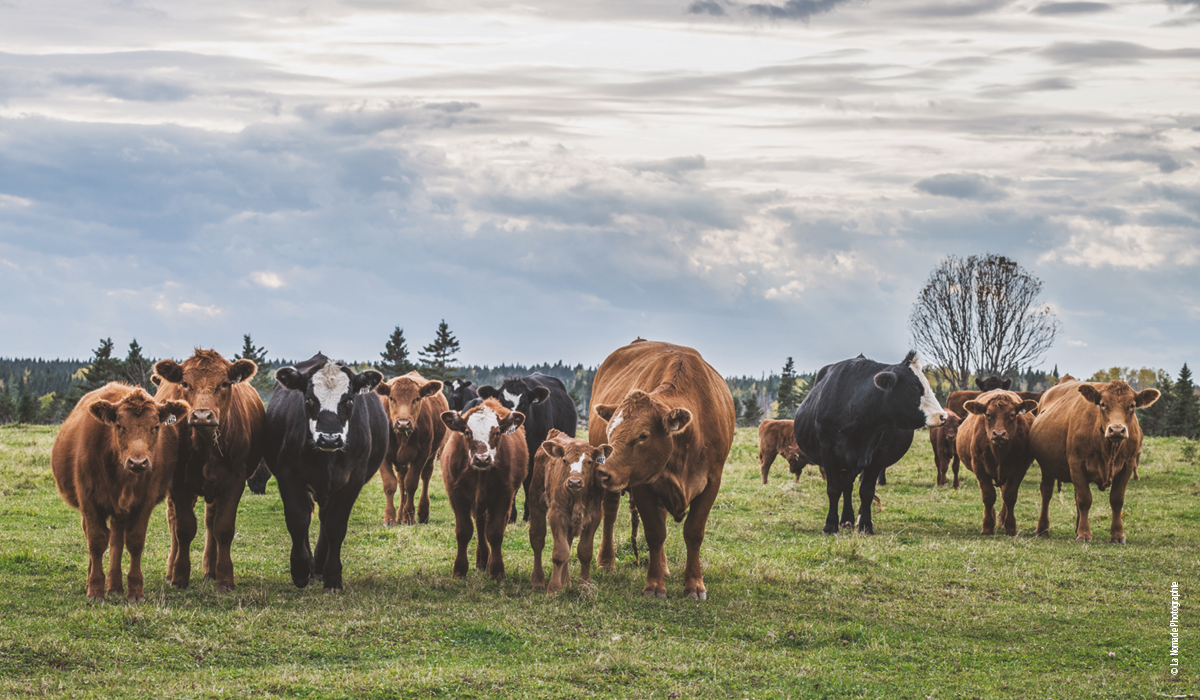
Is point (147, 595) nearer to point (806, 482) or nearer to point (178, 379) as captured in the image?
point (178, 379)

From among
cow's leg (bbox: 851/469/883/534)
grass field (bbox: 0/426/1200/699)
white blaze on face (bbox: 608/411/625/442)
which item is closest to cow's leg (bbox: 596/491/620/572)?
grass field (bbox: 0/426/1200/699)

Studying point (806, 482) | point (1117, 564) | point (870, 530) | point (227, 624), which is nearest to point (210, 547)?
point (227, 624)

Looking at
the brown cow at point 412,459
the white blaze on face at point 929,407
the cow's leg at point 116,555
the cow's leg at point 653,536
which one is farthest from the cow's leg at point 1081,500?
the cow's leg at point 116,555

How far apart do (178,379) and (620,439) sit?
464 centimetres

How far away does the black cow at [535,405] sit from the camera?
14.0 metres

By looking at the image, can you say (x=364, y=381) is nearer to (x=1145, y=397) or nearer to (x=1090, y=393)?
(x=1090, y=393)

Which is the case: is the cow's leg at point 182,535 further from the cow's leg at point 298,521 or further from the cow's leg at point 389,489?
the cow's leg at point 389,489

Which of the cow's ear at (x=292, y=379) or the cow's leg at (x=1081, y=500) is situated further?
the cow's leg at (x=1081, y=500)

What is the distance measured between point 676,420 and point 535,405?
20.1 feet

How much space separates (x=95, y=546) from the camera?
9.28m

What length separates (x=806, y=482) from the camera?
2297cm

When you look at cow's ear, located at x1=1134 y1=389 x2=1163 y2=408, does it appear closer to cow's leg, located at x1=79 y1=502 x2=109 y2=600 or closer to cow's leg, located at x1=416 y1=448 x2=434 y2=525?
cow's leg, located at x1=416 y1=448 x2=434 y2=525

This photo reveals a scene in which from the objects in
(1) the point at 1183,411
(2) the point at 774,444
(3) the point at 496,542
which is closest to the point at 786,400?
(1) the point at 1183,411

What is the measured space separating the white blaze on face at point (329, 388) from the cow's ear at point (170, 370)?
1.33 meters
